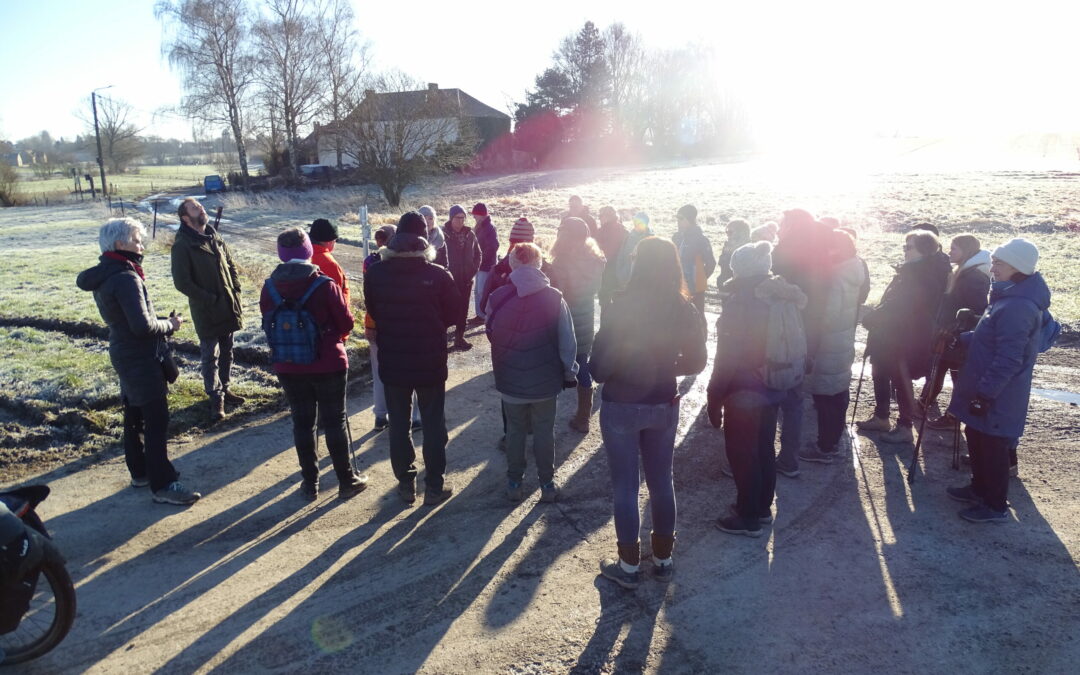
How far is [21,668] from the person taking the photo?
349 cm

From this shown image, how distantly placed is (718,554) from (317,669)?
2.46m

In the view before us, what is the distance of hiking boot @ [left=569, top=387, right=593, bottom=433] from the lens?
6273 millimetres

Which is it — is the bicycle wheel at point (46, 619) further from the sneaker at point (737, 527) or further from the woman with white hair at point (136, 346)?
the sneaker at point (737, 527)

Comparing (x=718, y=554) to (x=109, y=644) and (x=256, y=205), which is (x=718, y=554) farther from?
(x=256, y=205)

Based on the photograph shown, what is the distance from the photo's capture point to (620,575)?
4.08 m

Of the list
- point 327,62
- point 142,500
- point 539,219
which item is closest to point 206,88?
point 327,62

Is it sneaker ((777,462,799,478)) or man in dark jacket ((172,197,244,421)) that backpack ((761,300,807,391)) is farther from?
man in dark jacket ((172,197,244,421))

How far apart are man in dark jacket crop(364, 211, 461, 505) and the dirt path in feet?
1.99

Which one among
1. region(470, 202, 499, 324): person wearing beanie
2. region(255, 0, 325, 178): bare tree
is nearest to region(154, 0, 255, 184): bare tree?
region(255, 0, 325, 178): bare tree

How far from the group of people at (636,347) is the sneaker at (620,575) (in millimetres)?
12

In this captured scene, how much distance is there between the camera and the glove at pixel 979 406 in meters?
4.54

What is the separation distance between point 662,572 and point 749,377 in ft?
4.36

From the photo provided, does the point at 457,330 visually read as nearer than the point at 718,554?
No

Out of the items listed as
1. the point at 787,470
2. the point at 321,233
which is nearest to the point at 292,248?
the point at 321,233
